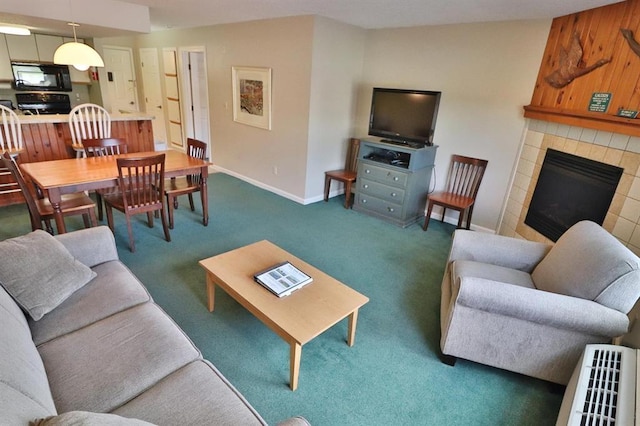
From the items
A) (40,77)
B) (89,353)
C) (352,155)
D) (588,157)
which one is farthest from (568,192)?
(40,77)

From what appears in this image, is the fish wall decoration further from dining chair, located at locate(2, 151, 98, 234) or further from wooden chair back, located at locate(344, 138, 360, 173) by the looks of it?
dining chair, located at locate(2, 151, 98, 234)

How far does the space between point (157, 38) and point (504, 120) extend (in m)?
6.10

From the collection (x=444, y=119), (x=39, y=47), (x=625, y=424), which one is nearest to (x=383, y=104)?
(x=444, y=119)

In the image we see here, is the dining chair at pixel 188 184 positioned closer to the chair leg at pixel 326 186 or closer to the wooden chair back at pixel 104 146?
the wooden chair back at pixel 104 146

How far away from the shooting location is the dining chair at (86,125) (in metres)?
3.89

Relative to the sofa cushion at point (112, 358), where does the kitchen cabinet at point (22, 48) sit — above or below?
above

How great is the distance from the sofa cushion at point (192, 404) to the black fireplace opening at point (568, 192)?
2949mm

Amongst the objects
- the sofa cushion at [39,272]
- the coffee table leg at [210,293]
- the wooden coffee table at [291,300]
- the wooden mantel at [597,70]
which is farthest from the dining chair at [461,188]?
the sofa cushion at [39,272]

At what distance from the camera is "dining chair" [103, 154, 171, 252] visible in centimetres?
277

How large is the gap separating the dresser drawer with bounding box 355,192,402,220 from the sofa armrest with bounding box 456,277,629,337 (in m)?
2.27

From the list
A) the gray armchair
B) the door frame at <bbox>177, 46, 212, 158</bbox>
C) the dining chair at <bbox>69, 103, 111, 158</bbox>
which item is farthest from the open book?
the door frame at <bbox>177, 46, 212, 158</bbox>

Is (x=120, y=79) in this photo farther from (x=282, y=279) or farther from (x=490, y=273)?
(x=490, y=273)

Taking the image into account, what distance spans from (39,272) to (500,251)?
2.77 meters

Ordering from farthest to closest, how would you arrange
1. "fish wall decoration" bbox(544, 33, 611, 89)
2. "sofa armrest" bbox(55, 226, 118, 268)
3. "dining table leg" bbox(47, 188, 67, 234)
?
"fish wall decoration" bbox(544, 33, 611, 89)
"dining table leg" bbox(47, 188, 67, 234)
"sofa armrest" bbox(55, 226, 118, 268)
